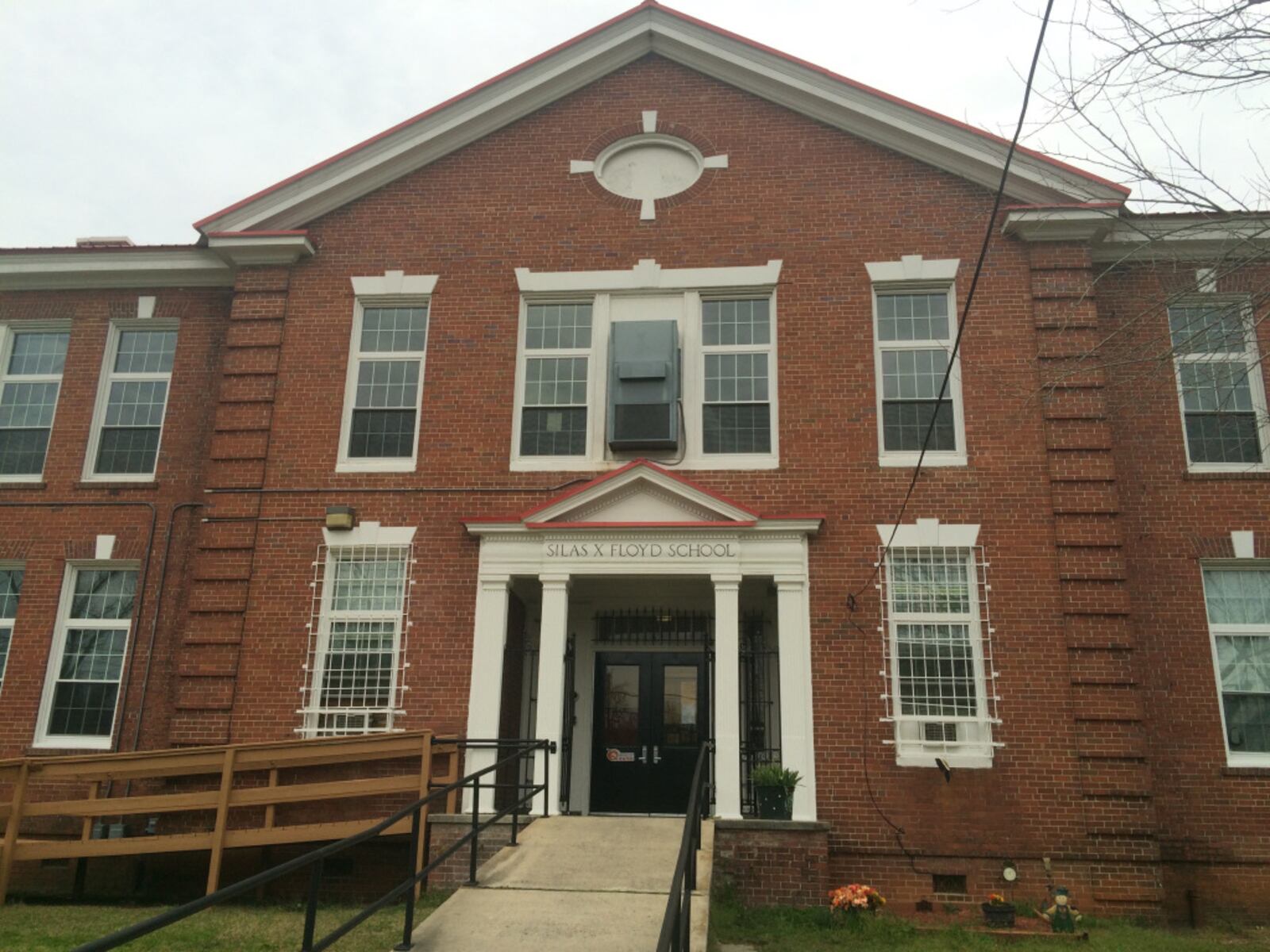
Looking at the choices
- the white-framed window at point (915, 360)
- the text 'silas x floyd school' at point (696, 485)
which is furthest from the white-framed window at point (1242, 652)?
the white-framed window at point (915, 360)

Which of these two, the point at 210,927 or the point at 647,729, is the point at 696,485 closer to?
the point at 647,729

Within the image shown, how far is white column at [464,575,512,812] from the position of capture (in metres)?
11.4

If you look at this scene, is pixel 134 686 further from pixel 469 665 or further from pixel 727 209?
pixel 727 209

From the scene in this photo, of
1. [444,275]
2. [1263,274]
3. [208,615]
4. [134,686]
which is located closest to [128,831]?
[134,686]

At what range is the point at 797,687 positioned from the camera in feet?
36.8

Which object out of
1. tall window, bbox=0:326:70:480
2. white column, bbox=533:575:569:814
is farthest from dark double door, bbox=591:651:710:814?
tall window, bbox=0:326:70:480

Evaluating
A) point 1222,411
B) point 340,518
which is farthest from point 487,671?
point 1222,411

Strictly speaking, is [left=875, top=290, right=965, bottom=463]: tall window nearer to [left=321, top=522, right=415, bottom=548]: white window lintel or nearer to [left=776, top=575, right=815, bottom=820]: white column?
[left=776, top=575, right=815, bottom=820]: white column

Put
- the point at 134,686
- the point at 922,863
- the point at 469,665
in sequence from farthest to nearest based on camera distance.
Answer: the point at 134,686 → the point at 469,665 → the point at 922,863

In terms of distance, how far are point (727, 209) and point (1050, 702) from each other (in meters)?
7.26

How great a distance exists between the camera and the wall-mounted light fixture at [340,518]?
12.3 m

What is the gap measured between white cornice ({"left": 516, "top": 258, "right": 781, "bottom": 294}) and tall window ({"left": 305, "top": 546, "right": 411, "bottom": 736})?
3.92m

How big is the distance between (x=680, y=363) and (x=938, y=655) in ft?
15.5

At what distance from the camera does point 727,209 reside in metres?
13.1
